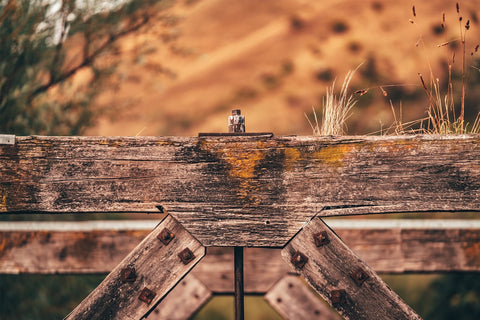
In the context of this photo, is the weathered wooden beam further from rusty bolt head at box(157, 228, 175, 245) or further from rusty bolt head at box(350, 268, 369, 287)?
rusty bolt head at box(350, 268, 369, 287)

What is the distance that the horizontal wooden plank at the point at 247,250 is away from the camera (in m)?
3.36

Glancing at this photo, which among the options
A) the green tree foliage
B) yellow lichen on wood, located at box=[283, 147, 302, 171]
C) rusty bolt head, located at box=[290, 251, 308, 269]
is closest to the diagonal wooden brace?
rusty bolt head, located at box=[290, 251, 308, 269]

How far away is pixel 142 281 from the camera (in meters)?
1.98

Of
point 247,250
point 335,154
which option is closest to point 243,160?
point 335,154

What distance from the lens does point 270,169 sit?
200 centimetres

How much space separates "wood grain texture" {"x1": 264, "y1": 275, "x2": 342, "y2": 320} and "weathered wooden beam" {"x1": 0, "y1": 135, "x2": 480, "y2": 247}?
156 centimetres

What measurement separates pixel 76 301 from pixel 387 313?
2.82 metres

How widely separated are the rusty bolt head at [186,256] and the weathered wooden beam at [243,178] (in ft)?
0.24

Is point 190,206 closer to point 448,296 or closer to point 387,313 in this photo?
point 387,313

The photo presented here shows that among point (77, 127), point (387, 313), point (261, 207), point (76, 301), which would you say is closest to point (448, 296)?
point (387, 313)

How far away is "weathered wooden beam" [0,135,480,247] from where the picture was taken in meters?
1.95

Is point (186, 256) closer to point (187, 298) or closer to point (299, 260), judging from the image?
point (299, 260)

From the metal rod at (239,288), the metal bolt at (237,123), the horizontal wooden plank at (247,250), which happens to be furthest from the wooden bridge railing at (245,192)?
the horizontal wooden plank at (247,250)

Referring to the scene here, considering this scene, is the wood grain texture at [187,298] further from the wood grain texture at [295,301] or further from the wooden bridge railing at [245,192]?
the wooden bridge railing at [245,192]
